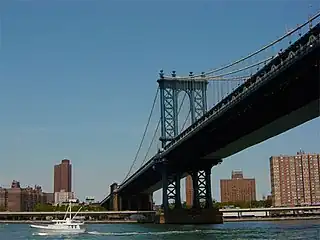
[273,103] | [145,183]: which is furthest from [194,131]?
[145,183]

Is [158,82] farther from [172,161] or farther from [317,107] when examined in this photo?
[317,107]

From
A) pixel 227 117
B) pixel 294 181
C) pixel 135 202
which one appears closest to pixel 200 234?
pixel 227 117

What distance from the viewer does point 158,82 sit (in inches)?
3039

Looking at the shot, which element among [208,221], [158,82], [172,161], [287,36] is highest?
[158,82]

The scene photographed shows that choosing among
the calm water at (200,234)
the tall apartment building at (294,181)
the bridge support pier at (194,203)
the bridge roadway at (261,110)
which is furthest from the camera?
the tall apartment building at (294,181)

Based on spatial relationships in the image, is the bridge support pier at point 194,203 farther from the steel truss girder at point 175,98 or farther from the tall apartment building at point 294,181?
the tall apartment building at point 294,181

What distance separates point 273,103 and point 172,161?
2886 centimetres

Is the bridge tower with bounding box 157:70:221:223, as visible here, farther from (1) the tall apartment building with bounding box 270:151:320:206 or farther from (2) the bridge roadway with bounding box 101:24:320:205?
(1) the tall apartment building with bounding box 270:151:320:206

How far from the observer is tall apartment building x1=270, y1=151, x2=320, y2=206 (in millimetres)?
Result: 150000

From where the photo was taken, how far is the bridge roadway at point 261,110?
123 feet

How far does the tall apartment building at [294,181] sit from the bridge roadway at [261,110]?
8274cm

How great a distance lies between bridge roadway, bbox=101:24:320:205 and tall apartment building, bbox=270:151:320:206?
271 ft

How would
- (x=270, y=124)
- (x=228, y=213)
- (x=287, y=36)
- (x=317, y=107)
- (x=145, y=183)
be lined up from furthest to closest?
(x=228, y=213)
(x=145, y=183)
(x=270, y=124)
(x=317, y=107)
(x=287, y=36)

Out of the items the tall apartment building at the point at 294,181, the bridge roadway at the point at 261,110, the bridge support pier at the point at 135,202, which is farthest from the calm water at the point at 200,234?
the tall apartment building at the point at 294,181
